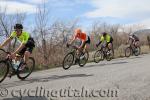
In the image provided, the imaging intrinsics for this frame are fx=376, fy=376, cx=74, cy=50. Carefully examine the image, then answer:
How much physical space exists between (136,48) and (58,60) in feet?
26.2

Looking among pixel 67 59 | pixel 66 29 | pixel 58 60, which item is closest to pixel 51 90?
pixel 67 59

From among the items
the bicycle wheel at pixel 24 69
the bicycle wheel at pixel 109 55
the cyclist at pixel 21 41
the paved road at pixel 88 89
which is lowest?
the paved road at pixel 88 89

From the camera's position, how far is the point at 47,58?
74.2ft

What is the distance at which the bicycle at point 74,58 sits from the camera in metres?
17.4

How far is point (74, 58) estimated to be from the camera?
59.1 feet

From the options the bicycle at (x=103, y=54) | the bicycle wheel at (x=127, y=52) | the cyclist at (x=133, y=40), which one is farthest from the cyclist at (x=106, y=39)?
the cyclist at (x=133, y=40)

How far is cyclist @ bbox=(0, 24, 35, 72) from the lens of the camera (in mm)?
Result: 12660

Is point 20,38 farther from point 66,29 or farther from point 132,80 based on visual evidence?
point 66,29

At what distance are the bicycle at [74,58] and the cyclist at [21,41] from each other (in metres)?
4.15

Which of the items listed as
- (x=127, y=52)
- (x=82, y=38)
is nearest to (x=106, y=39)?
(x=82, y=38)

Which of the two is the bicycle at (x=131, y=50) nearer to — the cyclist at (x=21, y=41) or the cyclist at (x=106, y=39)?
the cyclist at (x=106, y=39)

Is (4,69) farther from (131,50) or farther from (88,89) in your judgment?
(131,50)

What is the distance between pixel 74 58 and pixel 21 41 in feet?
17.8

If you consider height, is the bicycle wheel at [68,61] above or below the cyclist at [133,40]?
below
